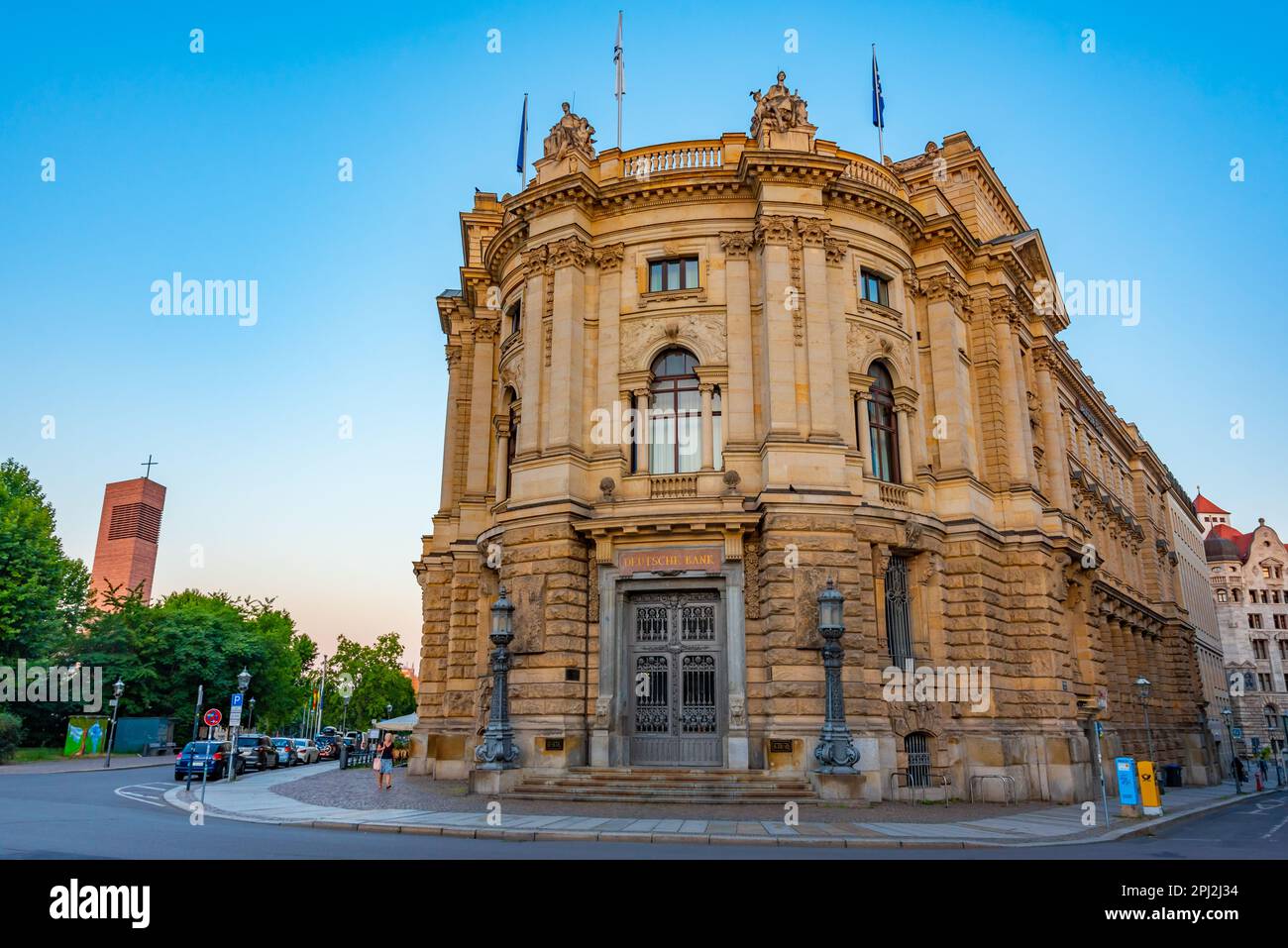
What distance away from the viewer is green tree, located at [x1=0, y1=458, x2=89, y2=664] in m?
44.6

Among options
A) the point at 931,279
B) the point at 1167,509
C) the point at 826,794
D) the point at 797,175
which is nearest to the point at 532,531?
the point at 826,794

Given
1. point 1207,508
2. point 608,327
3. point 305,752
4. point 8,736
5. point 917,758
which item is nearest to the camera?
point 917,758

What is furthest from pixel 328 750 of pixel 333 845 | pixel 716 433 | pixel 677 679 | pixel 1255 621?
pixel 1255 621

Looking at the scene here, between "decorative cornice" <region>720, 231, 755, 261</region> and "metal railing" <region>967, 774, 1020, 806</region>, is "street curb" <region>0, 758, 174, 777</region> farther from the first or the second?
"metal railing" <region>967, 774, 1020, 806</region>

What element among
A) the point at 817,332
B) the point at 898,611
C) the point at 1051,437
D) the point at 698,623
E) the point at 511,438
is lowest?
the point at 698,623

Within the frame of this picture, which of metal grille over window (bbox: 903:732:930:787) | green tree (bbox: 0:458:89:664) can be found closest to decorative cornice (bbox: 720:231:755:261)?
metal grille over window (bbox: 903:732:930:787)

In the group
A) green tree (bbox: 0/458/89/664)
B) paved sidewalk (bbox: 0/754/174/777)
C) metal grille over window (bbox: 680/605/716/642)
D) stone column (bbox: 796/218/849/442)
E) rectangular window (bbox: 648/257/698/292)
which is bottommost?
paved sidewalk (bbox: 0/754/174/777)

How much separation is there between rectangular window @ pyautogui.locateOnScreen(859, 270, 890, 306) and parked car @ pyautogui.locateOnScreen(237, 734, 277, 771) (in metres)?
32.5

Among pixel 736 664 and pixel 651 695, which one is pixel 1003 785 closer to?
pixel 736 664

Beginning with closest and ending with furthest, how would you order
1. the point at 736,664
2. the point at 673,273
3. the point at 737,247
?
the point at 736,664 → the point at 737,247 → the point at 673,273

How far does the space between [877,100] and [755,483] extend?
17.4 metres

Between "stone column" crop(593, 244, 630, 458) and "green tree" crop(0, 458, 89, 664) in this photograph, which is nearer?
"stone column" crop(593, 244, 630, 458)

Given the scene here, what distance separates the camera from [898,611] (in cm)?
2694
